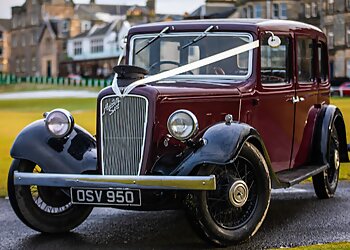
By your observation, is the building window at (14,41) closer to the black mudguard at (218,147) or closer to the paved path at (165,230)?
the paved path at (165,230)

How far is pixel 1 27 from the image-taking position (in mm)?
110188

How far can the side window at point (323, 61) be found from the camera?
34.5 ft

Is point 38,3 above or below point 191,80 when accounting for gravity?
above

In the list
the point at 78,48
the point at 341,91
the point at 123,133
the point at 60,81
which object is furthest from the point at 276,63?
the point at 78,48

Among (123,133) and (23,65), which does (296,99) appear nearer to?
(123,133)

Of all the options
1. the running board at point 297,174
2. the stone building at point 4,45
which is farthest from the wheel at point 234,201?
the stone building at point 4,45

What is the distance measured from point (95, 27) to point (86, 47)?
3196 mm

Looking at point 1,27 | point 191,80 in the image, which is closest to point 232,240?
point 191,80

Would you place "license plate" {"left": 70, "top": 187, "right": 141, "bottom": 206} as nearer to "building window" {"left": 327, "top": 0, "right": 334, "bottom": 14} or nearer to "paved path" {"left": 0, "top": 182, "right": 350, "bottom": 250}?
"paved path" {"left": 0, "top": 182, "right": 350, "bottom": 250}

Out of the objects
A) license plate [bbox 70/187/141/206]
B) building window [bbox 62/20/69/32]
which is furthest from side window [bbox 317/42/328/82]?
building window [bbox 62/20/69/32]

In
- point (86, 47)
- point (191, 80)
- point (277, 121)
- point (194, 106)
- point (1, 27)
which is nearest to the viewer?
point (194, 106)

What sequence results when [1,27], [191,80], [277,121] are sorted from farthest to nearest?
[1,27]
[277,121]
[191,80]

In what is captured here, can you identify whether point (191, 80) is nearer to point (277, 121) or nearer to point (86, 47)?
point (277, 121)

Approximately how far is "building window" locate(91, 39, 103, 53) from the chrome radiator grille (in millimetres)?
92252
